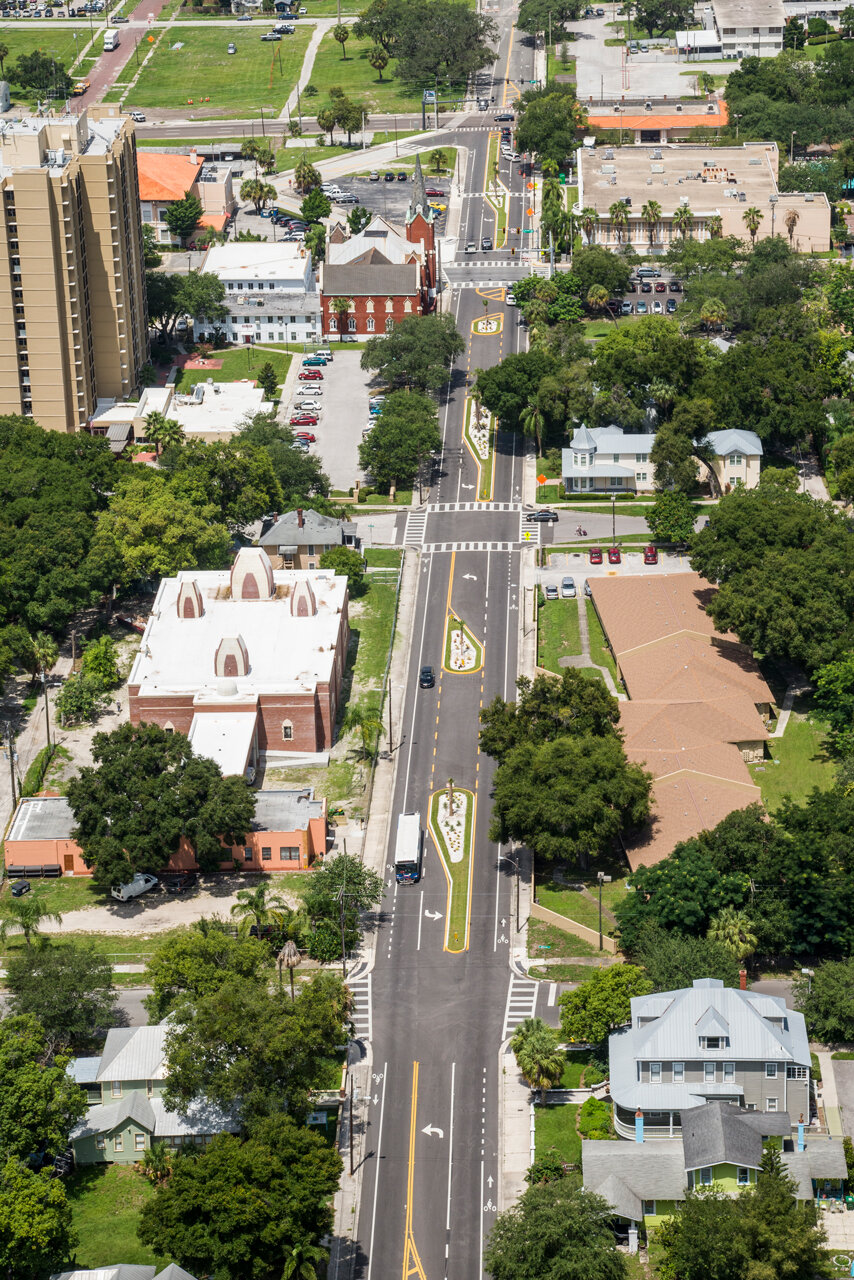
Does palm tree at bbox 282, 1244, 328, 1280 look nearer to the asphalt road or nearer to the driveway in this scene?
the asphalt road

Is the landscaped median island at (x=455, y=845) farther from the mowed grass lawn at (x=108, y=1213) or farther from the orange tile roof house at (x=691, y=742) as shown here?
the mowed grass lawn at (x=108, y=1213)

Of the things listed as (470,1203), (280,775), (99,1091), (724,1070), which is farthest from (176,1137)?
(280,775)

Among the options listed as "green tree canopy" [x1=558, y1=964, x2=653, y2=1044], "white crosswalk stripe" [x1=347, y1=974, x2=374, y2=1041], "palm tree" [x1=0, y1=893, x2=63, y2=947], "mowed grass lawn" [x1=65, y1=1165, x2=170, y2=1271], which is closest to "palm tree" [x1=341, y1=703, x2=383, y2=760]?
"palm tree" [x1=0, y1=893, x2=63, y2=947]

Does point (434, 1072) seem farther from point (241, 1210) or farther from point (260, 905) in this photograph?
point (241, 1210)

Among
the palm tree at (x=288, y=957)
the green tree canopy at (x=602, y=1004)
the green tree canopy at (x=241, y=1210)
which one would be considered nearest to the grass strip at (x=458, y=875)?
the palm tree at (x=288, y=957)

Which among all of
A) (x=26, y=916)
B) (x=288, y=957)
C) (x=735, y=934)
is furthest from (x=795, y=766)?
(x=26, y=916)

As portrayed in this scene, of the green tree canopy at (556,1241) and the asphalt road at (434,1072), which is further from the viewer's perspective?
the asphalt road at (434,1072)

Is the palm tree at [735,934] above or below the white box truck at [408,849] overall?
below
